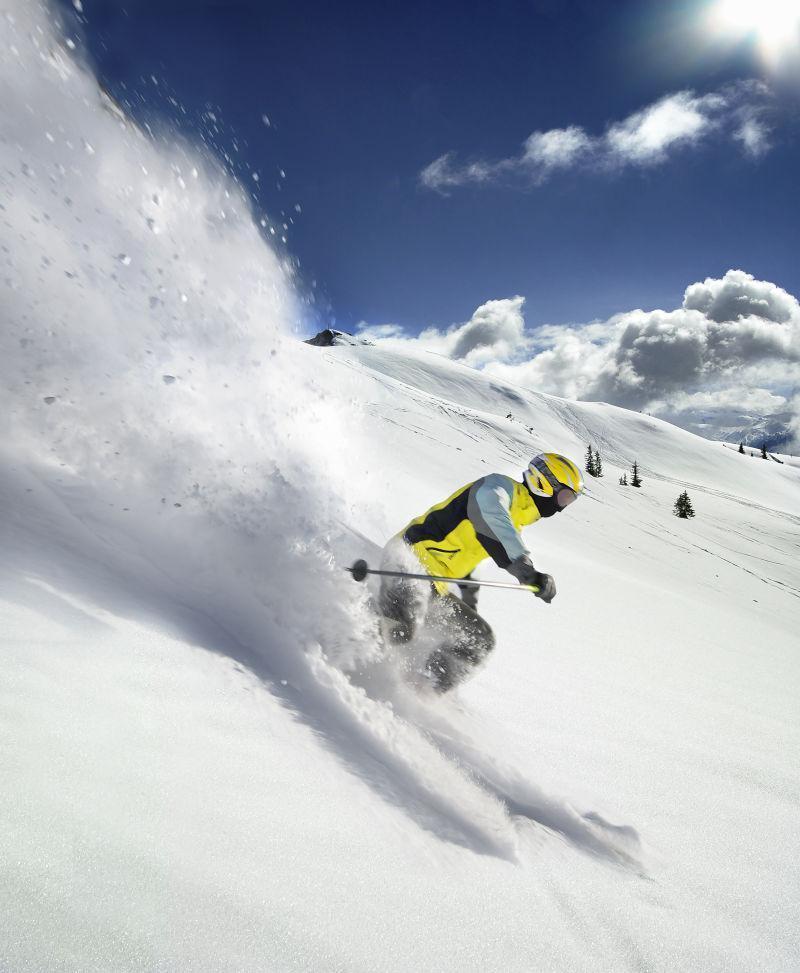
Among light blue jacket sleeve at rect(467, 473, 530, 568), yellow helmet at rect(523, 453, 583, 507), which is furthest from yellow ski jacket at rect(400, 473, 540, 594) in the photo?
yellow helmet at rect(523, 453, 583, 507)

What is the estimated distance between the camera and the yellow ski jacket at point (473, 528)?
4.16 m

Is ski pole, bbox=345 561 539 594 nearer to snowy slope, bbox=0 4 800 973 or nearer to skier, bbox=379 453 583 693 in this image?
skier, bbox=379 453 583 693

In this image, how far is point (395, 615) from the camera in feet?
14.5

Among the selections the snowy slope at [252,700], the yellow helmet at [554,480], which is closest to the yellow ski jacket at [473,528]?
the yellow helmet at [554,480]

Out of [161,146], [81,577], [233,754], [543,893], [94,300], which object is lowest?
[543,893]

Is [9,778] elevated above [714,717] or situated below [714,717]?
below

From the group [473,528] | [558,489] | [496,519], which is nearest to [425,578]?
[473,528]

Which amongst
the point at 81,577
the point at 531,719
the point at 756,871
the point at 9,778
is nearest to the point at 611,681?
the point at 531,719

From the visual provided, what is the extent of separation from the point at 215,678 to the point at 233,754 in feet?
2.06

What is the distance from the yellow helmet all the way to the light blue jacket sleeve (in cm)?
26

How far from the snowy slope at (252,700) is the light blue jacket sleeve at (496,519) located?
1231mm

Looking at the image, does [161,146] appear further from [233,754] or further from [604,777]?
[604,777]

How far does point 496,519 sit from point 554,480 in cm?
68

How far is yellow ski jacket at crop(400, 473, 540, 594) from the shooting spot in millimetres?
4164
